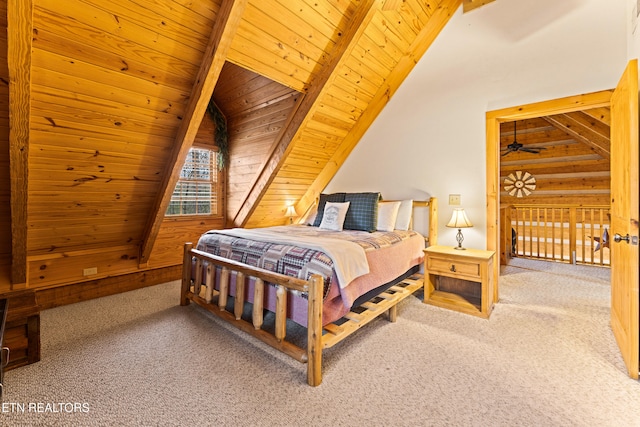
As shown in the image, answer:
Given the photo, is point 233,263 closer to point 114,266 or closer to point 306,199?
point 114,266

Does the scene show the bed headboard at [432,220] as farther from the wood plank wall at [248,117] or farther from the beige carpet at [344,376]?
the wood plank wall at [248,117]

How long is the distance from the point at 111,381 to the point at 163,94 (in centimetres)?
207

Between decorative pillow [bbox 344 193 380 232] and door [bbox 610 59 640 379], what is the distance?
185 cm

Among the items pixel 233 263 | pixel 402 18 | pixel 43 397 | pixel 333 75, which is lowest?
pixel 43 397

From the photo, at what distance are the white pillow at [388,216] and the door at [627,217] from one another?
173cm

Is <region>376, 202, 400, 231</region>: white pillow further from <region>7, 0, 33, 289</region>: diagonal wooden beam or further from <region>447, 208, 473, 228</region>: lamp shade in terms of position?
<region>7, 0, 33, 289</region>: diagonal wooden beam

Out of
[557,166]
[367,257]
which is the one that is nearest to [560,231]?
[557,166]

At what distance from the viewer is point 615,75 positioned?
2.32 meters

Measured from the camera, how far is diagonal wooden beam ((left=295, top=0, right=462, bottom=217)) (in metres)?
3.24

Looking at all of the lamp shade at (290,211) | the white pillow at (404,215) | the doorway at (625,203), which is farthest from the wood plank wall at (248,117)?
the doorway at (625,203)

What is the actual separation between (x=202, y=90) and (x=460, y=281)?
305 cm

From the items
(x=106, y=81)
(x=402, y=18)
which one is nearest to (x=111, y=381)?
(x=106, y=81)

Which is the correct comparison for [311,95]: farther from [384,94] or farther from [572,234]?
[572,234]

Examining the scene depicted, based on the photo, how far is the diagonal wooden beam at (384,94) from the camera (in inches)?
128
